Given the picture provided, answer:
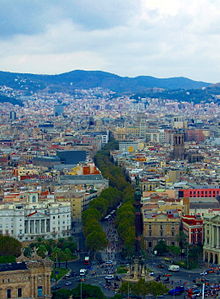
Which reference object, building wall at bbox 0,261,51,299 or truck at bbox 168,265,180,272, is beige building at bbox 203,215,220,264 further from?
building wall at bbox 0,261,51,299

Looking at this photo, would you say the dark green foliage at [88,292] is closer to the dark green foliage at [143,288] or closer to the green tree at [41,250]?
the dark green foliage at [143,288]

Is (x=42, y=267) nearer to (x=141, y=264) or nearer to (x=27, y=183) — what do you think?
(x=141, y=264)

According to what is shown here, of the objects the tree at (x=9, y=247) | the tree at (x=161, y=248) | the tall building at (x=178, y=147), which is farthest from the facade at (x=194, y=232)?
the tall building at (x=178, y=147)

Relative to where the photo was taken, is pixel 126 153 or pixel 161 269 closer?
pixel 161 269

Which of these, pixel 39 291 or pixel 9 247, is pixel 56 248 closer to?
pixel 9 247

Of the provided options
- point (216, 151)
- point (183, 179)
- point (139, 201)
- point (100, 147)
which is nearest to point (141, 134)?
point (100, 147)

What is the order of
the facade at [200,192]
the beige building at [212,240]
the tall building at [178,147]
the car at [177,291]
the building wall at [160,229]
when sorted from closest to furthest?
the car at [177,291] → the beige building at [212,240] → the building wall at [160,229] → the facade at [200,192] → the tall building at [178,147]
